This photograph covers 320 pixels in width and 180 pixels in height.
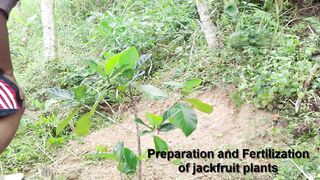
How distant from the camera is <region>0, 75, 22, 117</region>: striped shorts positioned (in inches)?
44.1

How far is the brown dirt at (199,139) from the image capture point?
282 cm

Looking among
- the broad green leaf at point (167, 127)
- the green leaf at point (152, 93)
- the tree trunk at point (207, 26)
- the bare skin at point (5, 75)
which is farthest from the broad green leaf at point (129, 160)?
the tree trunk at point (207, 26)

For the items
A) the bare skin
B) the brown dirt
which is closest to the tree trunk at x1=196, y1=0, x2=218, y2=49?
the brown dirt

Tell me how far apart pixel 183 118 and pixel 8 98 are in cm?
74

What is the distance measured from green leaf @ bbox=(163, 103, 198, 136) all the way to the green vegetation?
0.05 ft

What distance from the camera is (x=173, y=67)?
3.97 metres

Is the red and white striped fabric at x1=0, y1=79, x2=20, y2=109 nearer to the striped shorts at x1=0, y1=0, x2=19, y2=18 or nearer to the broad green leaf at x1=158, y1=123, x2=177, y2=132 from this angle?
the striped shorts at x1=0, y1=0, x2=19, y2=18

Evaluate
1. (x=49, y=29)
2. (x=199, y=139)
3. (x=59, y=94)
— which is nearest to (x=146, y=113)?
(x=59, y=94)

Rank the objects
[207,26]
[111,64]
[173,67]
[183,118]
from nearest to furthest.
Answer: [183,118]
[111,64]
[207,26]
[173,67]

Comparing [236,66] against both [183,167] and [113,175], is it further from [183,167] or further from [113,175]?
[113,175]

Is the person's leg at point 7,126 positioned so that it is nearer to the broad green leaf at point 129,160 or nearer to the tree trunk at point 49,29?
the broad green leaf at point 129,160

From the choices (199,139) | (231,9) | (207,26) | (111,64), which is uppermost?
(231,9)

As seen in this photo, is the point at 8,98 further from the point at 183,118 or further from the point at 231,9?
the point at 231,9

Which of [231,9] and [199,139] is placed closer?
[199,139]
